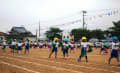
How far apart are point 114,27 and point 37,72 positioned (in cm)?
5135

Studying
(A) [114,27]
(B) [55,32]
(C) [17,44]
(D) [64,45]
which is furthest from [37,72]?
(B) [55,32]

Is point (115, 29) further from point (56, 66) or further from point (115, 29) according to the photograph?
point (56, 66)

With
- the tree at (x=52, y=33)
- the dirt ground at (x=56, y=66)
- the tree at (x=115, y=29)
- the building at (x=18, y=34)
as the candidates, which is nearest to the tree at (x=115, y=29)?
the tree at (x=115, y=29)

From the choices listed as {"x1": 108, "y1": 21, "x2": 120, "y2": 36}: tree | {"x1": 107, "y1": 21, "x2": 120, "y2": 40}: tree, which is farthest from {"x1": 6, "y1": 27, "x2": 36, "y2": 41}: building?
{"x1": 108, "y1": 21, "x2": 120, "y2": 36}: tree

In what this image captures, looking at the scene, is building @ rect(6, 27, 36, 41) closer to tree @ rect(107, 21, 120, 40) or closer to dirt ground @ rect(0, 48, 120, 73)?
tree @ rect(107, 21, 120, 40)

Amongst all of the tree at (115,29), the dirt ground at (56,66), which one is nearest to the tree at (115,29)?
the tree at (115,29)

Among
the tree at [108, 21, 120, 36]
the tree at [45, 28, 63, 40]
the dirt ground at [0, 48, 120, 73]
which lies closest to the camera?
the dirt ground at [0, 48, 120, 73]

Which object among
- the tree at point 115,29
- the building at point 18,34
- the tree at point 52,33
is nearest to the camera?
the tree at point 115,29

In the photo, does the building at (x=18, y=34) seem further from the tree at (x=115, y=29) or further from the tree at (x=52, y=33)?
the tree at (x=115, y=29)

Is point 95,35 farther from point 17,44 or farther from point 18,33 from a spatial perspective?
point 17,44

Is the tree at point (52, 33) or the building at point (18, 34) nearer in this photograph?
the building at point (18, 34)

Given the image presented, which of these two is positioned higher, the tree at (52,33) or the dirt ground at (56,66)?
the tree at (52,33)

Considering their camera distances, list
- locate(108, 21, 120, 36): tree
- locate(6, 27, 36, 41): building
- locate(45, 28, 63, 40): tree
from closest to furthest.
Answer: locate(108, 21, 120, 36): tree
locate(6, 27, 36, 41): building
locate(45, 28, 63, 40): tree

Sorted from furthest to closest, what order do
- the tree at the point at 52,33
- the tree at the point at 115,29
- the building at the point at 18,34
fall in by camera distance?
1. the tree at the point at 52,33
2. the building at the point at 18,34
3. the tree at the point at 115,29
